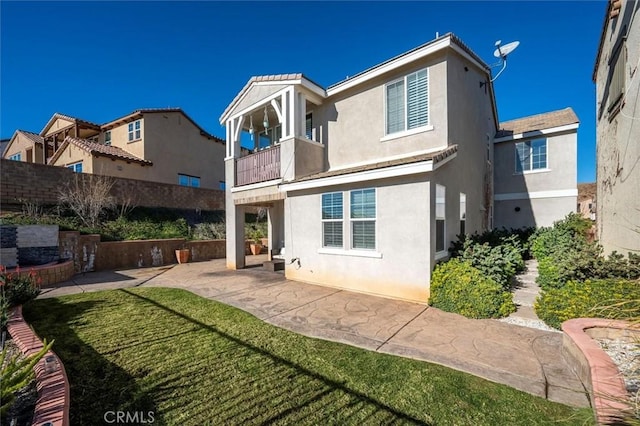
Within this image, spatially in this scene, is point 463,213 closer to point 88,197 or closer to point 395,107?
point 395,107

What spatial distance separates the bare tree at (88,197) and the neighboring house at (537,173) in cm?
2352

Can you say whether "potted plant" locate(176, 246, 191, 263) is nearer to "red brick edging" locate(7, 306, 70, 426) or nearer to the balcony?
the balcony

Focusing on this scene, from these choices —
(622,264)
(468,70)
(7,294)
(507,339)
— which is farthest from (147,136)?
(622,264)

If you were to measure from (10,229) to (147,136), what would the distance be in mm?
13577

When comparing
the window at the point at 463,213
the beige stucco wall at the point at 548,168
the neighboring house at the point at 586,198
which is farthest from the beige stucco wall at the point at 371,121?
the neighboring house at the point at 586,198

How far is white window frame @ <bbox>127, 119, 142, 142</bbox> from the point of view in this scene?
21978 mm

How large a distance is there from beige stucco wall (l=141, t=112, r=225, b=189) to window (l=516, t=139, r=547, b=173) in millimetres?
25120

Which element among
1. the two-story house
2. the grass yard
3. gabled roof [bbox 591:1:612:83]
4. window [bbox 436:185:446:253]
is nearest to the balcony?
the two-story house

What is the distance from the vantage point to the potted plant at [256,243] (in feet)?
62.6

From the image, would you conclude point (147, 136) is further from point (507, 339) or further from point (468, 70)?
point (507, 339)

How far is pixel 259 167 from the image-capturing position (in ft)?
40.3

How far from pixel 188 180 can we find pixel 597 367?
27282mm

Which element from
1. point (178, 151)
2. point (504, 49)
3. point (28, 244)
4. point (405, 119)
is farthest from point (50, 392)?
point (178, 151)

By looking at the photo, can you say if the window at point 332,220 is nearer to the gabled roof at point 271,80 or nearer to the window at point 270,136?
the gabled roof at point 271,80
